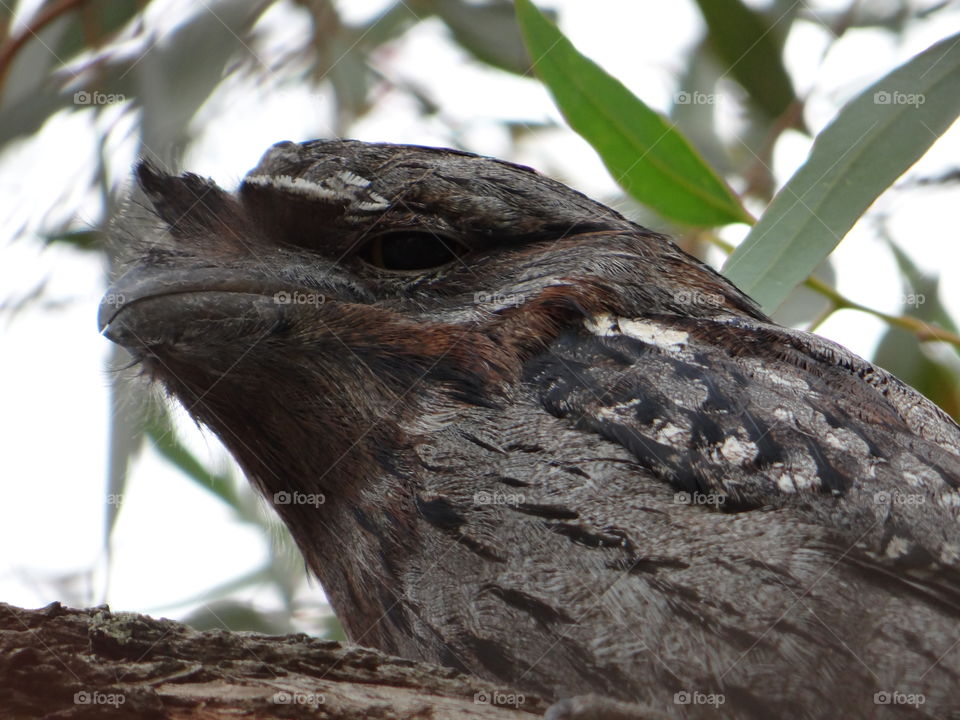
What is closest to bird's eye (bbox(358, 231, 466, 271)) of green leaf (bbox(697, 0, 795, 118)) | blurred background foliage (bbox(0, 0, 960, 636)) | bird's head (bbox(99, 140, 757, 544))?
bird's head (bbox(99, 140, 757, 544))

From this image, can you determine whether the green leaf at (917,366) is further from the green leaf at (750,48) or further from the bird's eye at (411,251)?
the bird's eye at (411,251)

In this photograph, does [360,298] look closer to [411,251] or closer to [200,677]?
[411,251]

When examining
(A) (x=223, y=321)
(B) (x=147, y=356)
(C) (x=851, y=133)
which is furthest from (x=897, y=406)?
(B) (x=147, y=356)

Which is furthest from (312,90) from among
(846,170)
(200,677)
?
(200,677)

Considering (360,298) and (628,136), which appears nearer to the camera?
(360,298)

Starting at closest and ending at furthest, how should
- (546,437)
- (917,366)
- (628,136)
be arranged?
1. (546,437)
2. (628,136)
3. (917,366)

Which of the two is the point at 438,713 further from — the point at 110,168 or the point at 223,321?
the point at 110,168

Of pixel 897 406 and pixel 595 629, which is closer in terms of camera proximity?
pixel 595 629

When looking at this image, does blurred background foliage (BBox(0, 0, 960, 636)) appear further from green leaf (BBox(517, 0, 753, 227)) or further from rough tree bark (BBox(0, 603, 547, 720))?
rough tree bark (BBox(0, 603, 547, 720))
